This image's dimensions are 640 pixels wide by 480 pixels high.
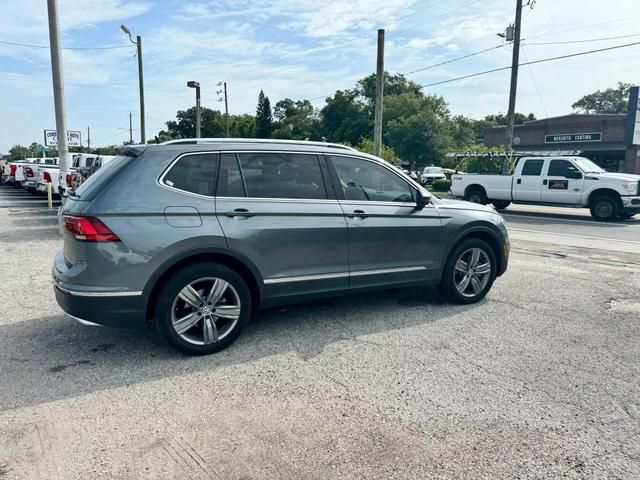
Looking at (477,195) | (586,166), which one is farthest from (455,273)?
(477,195)

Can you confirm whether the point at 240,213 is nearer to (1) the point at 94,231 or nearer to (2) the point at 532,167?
(1) the point at 94,231

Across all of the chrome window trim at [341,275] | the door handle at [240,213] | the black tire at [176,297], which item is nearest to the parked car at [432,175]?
the chrome window trim at [341,275]

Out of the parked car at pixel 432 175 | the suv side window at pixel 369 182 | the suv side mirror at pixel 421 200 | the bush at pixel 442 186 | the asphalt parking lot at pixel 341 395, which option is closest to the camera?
the asphalt parking lot at pixel 341 395

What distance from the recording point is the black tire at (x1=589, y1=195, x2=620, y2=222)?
49.2 ft

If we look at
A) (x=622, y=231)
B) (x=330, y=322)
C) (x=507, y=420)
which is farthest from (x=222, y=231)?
(x=622, y=231)

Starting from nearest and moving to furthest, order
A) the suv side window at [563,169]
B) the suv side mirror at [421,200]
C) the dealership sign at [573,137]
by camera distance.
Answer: the suv side mirror at [421,200] → the suv side window at [563,169] → the dealership sign at [573,137]

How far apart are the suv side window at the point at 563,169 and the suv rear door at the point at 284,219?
13757mm

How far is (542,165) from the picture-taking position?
16375 millimetres

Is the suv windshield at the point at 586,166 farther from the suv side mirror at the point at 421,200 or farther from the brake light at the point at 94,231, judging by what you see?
the brake light at the point at 94,231

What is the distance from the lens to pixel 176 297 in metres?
3.92

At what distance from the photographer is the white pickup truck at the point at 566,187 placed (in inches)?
585

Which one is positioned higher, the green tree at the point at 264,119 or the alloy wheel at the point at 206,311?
the green tree at the point at 264,119

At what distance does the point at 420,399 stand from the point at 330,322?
5.53 ft

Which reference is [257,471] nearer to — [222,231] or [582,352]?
[222,231]
